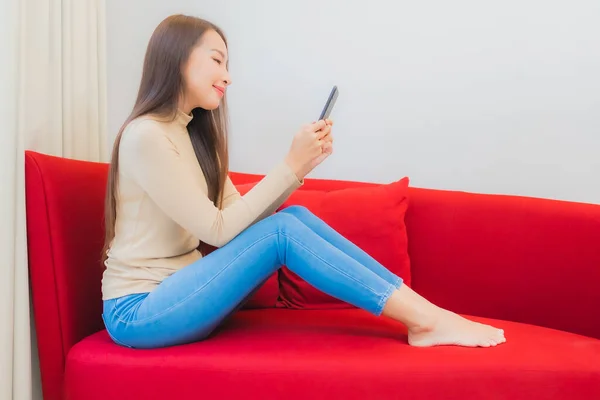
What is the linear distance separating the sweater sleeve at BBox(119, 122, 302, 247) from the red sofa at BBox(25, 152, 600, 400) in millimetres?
213

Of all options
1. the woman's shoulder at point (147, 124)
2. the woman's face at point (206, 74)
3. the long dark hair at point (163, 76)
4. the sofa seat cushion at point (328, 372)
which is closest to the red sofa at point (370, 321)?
the sofa seat cushion at point (328, 372)

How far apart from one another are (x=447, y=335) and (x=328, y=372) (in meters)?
0.29

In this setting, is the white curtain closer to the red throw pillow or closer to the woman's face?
the woman's face

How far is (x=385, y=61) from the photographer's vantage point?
2088 millimetres

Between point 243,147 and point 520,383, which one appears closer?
point 520,383

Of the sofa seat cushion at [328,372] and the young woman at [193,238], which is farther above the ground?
the young woman at [193,238]

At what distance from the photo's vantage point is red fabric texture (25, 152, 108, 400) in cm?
135

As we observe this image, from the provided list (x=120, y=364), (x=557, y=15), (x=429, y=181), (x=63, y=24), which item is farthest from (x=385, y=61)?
(x=120, y=364)

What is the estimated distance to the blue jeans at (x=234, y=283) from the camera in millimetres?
1283

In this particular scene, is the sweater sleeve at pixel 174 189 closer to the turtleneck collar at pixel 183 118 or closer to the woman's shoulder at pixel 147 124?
the woman's shoulder at pixel 147 124

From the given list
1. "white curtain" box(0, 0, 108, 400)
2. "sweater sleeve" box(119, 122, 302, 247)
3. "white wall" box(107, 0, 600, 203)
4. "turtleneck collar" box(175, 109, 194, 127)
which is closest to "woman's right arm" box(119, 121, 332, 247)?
"sweater sleeve" box(119, 122, 302, 247)

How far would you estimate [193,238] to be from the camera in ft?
4.95

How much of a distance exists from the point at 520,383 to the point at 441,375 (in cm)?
15

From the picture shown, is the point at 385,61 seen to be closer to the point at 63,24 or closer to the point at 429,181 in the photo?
the point at 429,181
